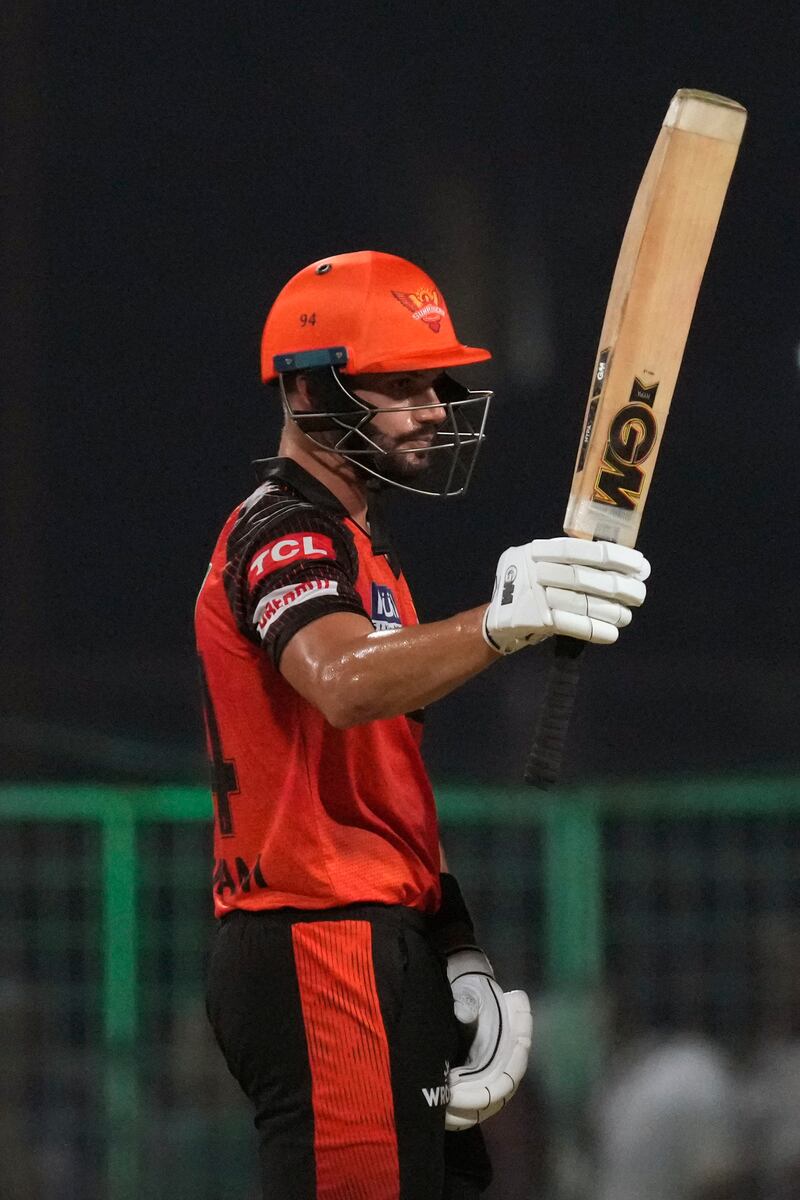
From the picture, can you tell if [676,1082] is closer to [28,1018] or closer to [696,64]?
[28,1018]

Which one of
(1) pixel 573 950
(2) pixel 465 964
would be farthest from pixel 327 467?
(1) pixel 573 950

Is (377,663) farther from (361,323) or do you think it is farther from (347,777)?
(361,323)

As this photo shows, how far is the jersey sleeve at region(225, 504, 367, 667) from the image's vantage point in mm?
1492

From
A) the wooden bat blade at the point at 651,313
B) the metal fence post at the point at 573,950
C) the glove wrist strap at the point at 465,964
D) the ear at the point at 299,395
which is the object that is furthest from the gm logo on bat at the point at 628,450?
the metal fence post at the point at 573,950

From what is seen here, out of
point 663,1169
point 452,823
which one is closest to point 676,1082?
point 663,1169

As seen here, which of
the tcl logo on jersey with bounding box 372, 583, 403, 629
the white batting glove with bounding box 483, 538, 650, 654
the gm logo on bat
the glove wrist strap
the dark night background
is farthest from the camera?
the dark night background

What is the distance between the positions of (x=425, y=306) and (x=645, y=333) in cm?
34

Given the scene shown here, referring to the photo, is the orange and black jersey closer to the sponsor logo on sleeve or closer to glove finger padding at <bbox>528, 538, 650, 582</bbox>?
the sponsor logo on sleeve

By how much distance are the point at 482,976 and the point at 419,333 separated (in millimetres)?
639

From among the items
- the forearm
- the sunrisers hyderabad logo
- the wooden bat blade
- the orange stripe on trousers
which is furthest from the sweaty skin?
the sunrisers hyderabad logo

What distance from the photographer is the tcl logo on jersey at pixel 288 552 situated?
1.53 metres

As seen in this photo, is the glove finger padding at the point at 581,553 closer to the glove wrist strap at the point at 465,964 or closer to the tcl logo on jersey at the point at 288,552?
the tcl logo on jersey at the point at 288,552

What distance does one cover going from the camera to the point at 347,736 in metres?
1.61

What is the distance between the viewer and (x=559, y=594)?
1.40 metres
